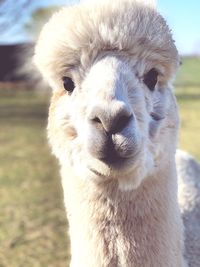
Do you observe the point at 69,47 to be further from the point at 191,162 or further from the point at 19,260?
the point at 19,260

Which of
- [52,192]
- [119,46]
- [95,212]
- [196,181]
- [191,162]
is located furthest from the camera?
[52,192]

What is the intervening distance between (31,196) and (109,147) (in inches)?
164

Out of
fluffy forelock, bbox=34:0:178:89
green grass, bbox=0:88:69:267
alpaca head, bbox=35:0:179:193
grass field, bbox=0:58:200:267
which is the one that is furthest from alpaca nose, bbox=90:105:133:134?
green grass, bbox=0:88:69:267

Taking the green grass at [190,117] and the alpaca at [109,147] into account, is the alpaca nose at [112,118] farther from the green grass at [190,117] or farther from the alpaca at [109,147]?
the green grass at [190,117]

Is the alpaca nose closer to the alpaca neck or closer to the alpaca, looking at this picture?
the alpaca

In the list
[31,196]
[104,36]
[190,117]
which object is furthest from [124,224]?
[190,117]

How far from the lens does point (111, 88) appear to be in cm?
175

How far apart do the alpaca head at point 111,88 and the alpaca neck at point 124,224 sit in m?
0.08

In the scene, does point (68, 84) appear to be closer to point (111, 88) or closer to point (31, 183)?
point (111, 88)

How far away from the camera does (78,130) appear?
1944 mm

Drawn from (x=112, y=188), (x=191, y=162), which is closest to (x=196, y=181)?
(x=191, y=162)

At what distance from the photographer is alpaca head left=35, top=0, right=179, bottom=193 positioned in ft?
5.70

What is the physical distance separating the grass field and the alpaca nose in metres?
0.91

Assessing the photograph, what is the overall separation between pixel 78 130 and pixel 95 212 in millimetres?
320
